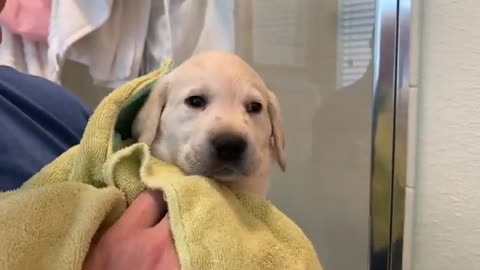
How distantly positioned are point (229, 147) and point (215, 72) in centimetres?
12

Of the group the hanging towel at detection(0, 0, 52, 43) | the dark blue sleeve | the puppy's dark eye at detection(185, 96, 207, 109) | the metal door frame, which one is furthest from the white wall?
the hanging towel at detection(0, 0, 52, 43)

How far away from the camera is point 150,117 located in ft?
2.40

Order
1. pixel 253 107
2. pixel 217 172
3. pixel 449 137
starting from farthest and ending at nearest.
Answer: pixel 449 137
pixel 253 107
pixel 217 172

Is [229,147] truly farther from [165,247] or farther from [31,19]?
[31,19]

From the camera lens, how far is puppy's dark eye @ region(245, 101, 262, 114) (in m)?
0.77

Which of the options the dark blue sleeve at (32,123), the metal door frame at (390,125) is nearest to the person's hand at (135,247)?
the dark blue sleeve at (32,123)

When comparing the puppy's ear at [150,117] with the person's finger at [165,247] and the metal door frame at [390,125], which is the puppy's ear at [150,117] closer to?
the person's finger at [165,247]

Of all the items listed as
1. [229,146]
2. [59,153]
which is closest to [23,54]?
[59,153]

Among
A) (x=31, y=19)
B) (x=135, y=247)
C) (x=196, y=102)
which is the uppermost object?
(x=31, y=19)

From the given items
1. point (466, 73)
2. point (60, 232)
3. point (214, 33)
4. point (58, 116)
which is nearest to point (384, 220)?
point (466, 73)

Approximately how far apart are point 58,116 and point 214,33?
40cm

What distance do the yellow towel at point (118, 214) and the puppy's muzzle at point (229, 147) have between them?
Result: 0.16 feet

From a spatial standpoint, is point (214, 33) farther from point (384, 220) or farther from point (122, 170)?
point (122, 170)

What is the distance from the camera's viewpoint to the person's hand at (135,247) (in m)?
0.54
